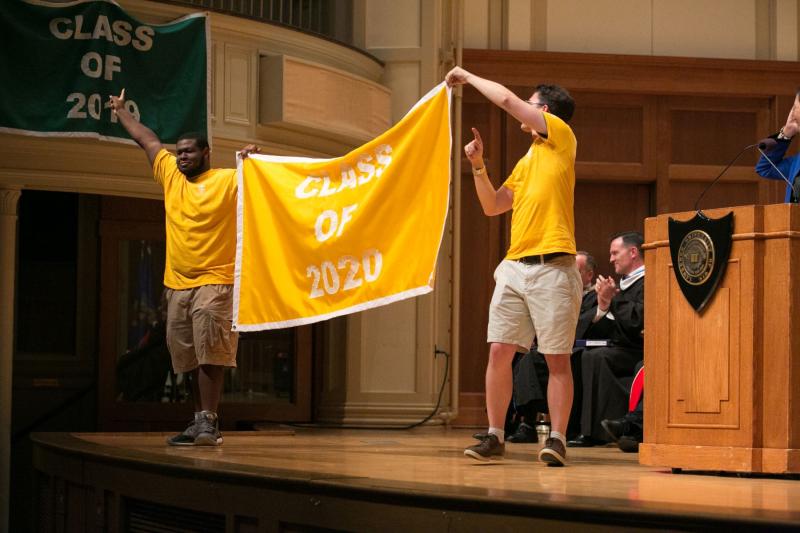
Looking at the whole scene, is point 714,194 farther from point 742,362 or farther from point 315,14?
point 742,362

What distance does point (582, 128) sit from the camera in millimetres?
10977

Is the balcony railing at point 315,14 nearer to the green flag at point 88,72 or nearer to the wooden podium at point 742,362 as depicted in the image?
the green flag at point 88,72

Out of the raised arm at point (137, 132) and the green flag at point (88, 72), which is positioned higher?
the green flag at point (88, 72)

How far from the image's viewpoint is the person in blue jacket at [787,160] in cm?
519

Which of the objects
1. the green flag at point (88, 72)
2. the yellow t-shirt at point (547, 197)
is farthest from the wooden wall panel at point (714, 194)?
the yellow t-shirt at point (547, 197)

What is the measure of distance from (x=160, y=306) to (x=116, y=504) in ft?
16.7

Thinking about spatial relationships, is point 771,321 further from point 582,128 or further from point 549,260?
point 582,128

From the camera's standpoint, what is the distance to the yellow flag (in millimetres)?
5680

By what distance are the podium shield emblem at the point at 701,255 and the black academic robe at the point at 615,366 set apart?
250 cm

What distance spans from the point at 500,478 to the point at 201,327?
2.35 metres

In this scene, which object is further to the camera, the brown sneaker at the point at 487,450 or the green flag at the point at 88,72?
the green flag at the point at 88,72

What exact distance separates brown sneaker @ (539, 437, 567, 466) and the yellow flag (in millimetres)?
845

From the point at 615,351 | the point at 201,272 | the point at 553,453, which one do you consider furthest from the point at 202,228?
the point at 615,351

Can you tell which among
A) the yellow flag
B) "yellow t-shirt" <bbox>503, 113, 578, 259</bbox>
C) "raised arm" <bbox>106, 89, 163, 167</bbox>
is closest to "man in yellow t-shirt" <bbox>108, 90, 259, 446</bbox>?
the yellow flag
